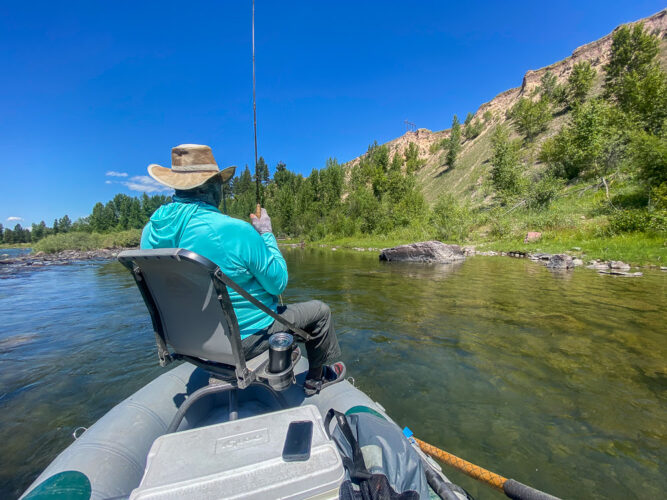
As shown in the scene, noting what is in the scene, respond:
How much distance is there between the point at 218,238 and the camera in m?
1.97

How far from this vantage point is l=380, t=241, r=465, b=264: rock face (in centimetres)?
1941

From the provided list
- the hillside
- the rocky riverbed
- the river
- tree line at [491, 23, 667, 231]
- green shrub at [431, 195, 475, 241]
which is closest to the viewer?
the river

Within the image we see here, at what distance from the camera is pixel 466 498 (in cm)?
169

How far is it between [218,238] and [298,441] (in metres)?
1.32

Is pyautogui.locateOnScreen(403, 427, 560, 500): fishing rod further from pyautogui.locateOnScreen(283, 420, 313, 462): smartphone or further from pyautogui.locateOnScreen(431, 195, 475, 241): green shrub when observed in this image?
pyautogui.locateOnScreen(431, 195, 475, 241): green shrub

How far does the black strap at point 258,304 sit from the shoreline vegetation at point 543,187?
4.05ft

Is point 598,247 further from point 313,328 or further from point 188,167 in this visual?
point 188,167

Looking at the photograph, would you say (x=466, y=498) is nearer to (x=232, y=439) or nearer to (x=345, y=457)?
(x=345, y=457)

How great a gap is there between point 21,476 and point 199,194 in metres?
2.96

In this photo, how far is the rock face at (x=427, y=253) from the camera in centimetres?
1941

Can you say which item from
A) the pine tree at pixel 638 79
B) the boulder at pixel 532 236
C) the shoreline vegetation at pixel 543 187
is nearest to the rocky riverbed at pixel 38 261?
the shoreline vegetation at pixel 543 187

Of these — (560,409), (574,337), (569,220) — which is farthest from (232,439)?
(569,220)

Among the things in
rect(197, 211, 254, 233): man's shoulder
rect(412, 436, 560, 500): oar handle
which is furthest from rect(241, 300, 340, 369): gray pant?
rect(412, 436, 560, 500): oar handle

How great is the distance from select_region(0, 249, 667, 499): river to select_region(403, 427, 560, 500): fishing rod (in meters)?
0.29
